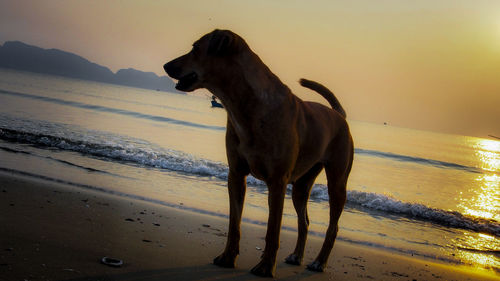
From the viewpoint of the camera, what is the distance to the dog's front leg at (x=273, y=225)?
3787mm

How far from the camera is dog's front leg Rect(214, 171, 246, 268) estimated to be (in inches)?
159

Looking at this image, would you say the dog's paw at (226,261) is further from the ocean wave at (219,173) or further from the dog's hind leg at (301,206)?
the ocean wave at (219,173)

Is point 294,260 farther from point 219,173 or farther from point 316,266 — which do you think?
point 219,173

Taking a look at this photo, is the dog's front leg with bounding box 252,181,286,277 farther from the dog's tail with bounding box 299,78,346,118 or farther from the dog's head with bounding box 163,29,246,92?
the dog's tail with bounding box 299,78,346,118

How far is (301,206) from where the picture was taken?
16.4ft

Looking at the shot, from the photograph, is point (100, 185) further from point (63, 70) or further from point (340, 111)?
point (63, 70)

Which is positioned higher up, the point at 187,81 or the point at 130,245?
the point at 187,81

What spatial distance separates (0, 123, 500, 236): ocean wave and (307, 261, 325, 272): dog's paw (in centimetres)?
619

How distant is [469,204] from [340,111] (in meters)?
11.3

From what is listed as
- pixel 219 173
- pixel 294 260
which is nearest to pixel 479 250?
pixel 294 260

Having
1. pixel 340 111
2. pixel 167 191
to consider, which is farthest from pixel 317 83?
pixel 167 191

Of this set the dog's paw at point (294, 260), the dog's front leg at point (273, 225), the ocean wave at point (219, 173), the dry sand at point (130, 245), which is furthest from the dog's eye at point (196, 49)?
the ocean wave at point (219, 173)

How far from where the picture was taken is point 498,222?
1152 cm

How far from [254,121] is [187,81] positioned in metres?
0.61
